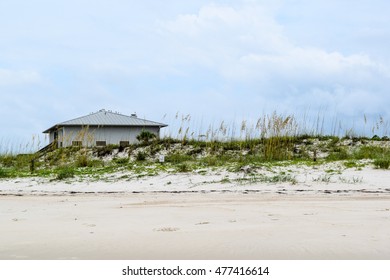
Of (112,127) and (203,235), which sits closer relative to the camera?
(203,235)

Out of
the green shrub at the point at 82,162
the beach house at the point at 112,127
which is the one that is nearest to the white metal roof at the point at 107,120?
the beach house at the point at 112,127

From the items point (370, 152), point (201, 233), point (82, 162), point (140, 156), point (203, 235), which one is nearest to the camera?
point (203, 235)

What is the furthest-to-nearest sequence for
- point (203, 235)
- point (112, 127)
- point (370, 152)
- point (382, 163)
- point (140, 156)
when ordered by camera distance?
point (112, 127) → point (140, 156) → point (370, 152) → point (382, 163) → point (203, 235)

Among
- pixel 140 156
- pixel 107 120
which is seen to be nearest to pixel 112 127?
pixel 107 120

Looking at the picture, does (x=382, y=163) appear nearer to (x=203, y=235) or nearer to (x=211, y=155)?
(x=211, y=155)

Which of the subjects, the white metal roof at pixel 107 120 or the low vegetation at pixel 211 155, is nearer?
the low vegetation at pixel 211 155

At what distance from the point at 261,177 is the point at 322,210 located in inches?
218

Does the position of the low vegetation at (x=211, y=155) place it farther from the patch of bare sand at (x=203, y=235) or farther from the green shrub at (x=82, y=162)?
the patch of bare sand at (x=203, y=235)

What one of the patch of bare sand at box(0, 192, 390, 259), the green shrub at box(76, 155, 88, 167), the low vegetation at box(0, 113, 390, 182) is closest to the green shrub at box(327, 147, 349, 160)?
the low vegetation at box(0, 113, 390, 182)

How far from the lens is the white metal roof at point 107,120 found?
34.5m

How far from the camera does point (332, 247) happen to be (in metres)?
3.56

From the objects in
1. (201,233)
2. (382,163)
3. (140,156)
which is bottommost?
(201,233)

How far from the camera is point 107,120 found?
118 ft
